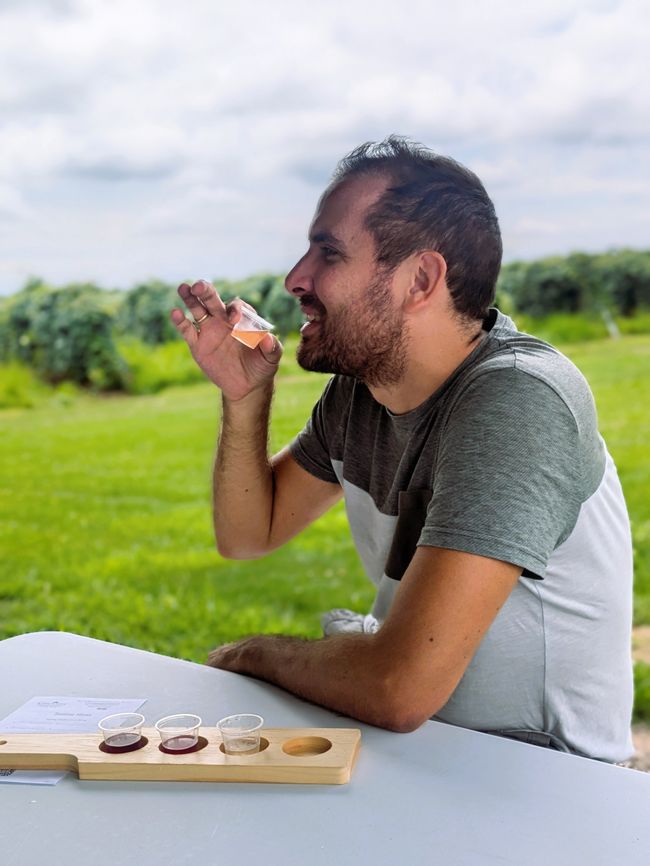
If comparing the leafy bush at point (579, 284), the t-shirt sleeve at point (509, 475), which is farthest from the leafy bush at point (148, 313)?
the t-shirt sleeve at point (509, 475)

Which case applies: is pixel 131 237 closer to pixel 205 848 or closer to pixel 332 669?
pixel 332 669

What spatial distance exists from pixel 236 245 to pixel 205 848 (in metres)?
3.59

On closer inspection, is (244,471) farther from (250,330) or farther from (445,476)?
(445,476)

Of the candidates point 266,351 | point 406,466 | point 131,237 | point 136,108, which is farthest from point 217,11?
point 406,466

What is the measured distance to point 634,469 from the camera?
14.5ft

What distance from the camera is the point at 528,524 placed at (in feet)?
3.79

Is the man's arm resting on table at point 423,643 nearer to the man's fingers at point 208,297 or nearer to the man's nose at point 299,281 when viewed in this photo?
the man's nose at point 299,281

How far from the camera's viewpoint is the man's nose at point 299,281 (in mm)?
1526

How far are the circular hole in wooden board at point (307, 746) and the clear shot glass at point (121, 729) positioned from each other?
171 mm

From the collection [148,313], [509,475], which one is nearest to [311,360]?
[509,475]

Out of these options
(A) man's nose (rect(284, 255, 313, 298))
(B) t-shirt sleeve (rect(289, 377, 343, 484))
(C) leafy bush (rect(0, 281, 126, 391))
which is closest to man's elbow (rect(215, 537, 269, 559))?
(B) t-shirt sleeve (rect(289, 377, 343, 484))

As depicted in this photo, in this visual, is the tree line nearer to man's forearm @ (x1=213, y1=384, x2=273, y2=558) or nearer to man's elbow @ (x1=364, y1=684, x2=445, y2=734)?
man's forearm @ (x1=213, y1=384, x2=273, y2=558)

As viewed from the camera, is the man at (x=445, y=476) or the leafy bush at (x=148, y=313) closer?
the man at (x=445, y=476)

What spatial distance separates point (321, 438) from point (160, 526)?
2961 millimetres
